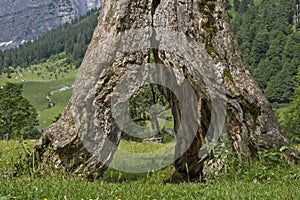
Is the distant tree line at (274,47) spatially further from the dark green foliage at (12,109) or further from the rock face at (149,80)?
the rock face at (149,80)

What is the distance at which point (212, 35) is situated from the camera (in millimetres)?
9258

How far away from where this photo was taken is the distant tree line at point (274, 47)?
15525cm

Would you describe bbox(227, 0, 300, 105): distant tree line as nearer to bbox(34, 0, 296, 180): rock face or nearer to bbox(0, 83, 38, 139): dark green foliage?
bbox(0, 83, 38, 139): dark green foliage

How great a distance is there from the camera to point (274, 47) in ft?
557

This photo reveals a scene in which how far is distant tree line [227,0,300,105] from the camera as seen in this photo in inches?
6112

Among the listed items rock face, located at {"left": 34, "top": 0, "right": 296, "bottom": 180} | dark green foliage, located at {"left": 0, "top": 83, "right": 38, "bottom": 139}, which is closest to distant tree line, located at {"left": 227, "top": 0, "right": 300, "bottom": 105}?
dark green foliage, located at {"left": 0, "top": 83, "right": 38, "bottom": 139}

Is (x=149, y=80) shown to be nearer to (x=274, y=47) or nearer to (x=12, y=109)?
(x=12, y=109)

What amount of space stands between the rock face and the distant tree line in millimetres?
147734

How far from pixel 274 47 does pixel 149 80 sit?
169 meters

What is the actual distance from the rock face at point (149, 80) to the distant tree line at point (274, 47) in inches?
5816

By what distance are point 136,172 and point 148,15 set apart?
4057 mm

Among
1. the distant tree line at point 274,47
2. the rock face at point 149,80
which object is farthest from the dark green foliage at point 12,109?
the distant tree line at point 274,47

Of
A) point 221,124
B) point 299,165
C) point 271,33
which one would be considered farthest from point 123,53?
point 271,33

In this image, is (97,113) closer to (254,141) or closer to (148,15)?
(148,15)
